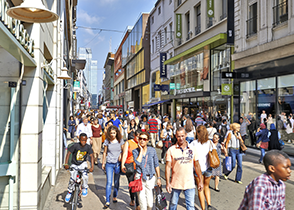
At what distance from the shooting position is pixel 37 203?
476cm

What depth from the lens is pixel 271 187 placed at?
2482mm

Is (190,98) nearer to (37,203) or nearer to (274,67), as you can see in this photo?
(274,67)

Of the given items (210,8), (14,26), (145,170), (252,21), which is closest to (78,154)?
(145,170)

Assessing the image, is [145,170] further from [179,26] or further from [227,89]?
[179,26]

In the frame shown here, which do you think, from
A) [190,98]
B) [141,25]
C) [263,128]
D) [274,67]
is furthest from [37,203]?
[141,25]

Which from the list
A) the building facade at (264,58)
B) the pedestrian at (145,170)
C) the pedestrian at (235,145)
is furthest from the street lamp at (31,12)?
the building facade at (264,58)

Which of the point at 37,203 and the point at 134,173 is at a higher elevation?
the point at 134,173

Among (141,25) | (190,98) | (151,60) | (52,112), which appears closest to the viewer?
(52,112)

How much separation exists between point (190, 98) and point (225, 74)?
782 cm

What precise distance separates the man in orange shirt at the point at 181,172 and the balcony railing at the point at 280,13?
34.8 feet

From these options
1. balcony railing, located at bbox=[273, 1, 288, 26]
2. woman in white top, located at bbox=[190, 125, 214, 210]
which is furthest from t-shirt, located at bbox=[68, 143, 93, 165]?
balcony railing, located at bbox=[273, 1, 288, 26]

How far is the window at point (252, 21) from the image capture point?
14234mm

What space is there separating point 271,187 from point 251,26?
1376cm

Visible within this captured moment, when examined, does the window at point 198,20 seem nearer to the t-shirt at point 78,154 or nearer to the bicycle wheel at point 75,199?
the t-shirt at point 78,154
